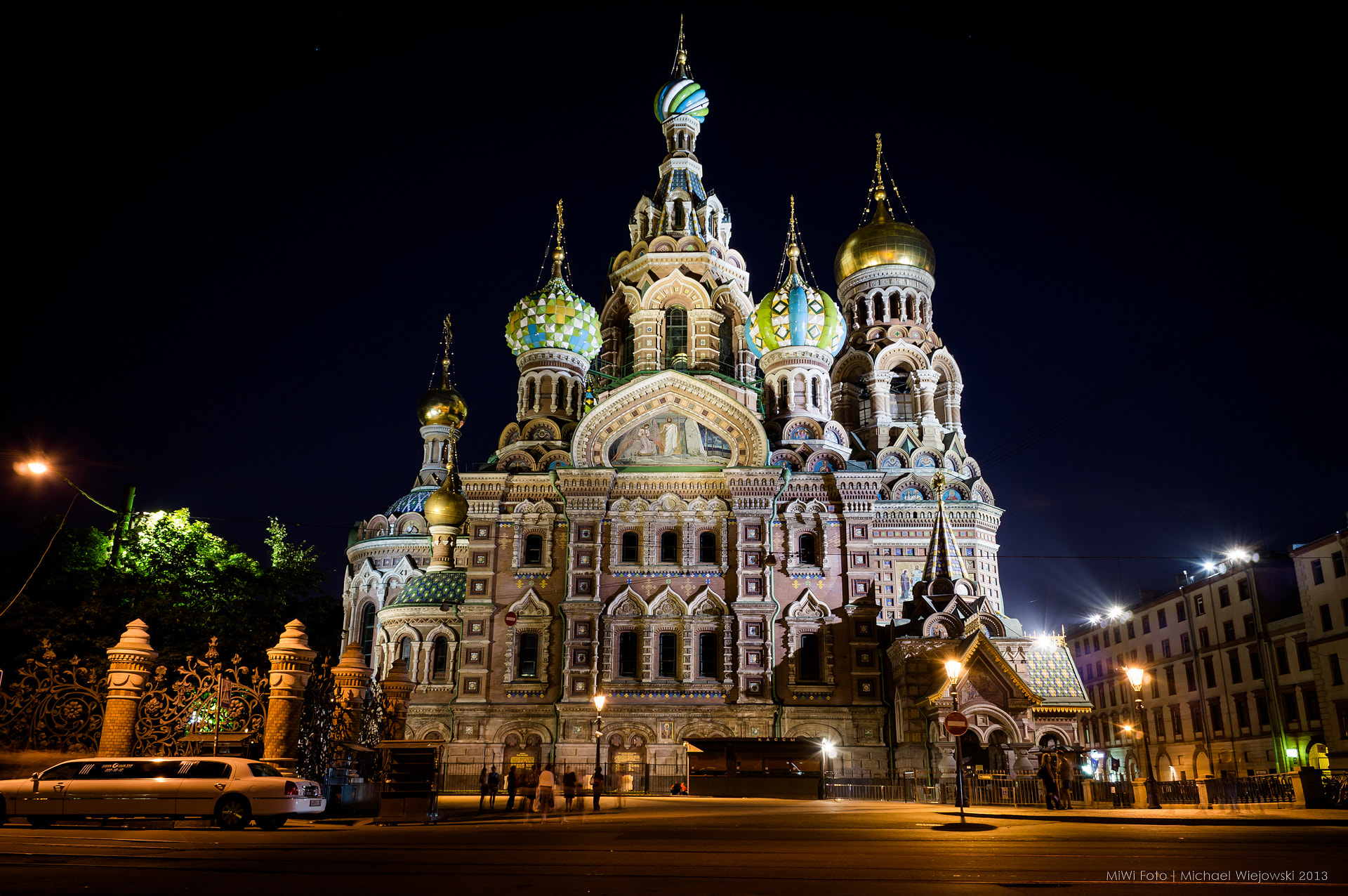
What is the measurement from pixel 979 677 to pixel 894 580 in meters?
10.8

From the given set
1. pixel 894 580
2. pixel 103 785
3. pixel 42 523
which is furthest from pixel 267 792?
pixel 894 580

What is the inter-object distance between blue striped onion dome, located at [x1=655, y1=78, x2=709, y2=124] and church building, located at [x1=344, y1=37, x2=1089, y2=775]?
8.44 meters

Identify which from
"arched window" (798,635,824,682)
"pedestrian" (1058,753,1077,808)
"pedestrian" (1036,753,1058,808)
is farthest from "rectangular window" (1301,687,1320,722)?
"pedestrian" (1036,753,1058,808)

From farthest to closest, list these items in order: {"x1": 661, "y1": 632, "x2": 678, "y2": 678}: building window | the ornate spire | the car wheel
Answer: {"x1": 661, "y1": 632, "x2": 678, "y2": 678}: building window, the ornate spire, the car wheel

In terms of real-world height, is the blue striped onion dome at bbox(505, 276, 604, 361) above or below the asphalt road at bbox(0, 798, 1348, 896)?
above

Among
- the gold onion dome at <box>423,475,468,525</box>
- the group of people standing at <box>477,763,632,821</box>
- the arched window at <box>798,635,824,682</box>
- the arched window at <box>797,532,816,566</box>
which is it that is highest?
the gold onion dome at <box>423,475,468,525</box>

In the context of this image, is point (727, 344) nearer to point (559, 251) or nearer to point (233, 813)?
point (559, 251)

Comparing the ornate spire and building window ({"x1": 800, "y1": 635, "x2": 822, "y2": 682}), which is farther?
building window ({"x1": 800, "y1": 635, "x2": 822, "y2": 682})

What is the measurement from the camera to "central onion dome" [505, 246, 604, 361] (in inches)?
1654

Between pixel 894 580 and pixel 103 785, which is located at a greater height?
pixel 894 580

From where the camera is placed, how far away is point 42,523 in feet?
117

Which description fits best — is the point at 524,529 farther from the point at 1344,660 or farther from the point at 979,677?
the point at 1344,660

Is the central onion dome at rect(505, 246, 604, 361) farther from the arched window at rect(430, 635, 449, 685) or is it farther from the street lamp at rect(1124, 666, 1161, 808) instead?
the street lamp at rect(1124, 666, 1161, 808)

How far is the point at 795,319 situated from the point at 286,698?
27.3m
